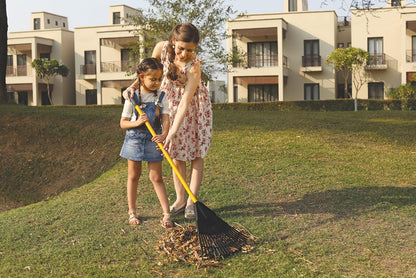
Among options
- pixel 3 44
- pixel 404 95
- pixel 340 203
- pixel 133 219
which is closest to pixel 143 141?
pixel 133 219

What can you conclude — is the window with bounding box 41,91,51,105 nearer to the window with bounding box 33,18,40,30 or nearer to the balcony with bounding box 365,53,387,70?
the window with bounding box 33,18,40,30

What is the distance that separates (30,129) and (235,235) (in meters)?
6.75

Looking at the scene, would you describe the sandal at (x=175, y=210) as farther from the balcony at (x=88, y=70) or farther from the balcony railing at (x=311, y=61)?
the balcony at (x=88, y=70)

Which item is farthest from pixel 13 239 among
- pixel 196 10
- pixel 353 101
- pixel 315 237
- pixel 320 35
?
pixel 320 35

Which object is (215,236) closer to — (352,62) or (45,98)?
(352,62)

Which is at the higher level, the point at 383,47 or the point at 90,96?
the point at 383,47

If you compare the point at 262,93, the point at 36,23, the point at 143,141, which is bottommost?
the point at 143,141

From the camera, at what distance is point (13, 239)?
3980 millimetres

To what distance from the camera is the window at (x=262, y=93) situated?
2961cm

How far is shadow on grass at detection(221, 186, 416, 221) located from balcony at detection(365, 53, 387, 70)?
78.7 feet

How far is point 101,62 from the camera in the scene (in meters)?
32.9

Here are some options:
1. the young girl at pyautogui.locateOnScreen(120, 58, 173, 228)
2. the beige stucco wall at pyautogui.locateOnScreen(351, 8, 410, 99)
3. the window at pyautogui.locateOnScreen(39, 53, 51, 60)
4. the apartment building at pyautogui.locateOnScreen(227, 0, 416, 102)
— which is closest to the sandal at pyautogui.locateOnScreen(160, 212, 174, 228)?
the young girl at pyautogui.locateOnScreen(120, 58, 173, 228)

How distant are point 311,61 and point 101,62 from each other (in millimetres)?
14345

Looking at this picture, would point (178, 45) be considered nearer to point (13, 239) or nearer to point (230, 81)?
point (13, 239)
